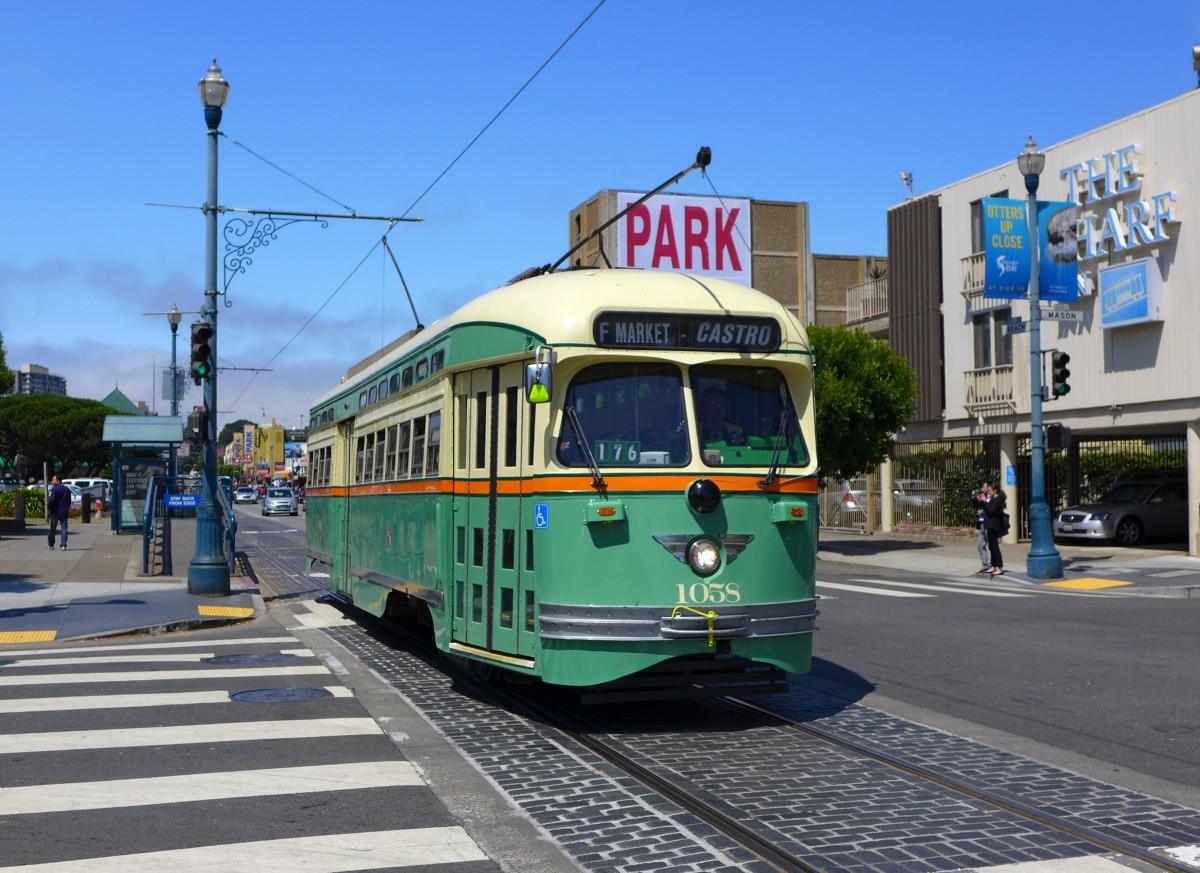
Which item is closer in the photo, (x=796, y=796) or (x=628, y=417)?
(x=796, y=796)

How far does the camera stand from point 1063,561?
26.6 metres

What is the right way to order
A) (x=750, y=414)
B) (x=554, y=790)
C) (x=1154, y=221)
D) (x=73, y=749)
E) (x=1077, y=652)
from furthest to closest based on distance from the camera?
(x=1154, y=221) < (x=1077, y=652) < (x=750, y=414) < (x=73, y=749) < (x=554, y=790)

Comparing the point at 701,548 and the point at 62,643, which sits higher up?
the point at 701,548

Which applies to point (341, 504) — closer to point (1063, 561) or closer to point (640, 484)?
point (640, 484)

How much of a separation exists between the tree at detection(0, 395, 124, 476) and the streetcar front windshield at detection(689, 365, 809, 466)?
3364 inches

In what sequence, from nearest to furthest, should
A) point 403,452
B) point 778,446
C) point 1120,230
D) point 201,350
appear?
point 778,446
point 403,452
point 201,350
point 1120,230

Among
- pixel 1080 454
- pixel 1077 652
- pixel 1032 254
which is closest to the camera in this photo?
pixel 1077 652

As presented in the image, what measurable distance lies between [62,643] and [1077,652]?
441 inches

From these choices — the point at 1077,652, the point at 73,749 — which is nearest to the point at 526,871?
the point at 73,749

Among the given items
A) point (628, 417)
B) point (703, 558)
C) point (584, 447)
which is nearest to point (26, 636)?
point (584, 447)

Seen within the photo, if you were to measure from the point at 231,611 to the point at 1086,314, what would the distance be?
20.9 meters

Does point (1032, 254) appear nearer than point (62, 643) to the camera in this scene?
No

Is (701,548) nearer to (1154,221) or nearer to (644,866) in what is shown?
(644,866)

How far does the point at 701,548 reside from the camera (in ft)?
28.1
